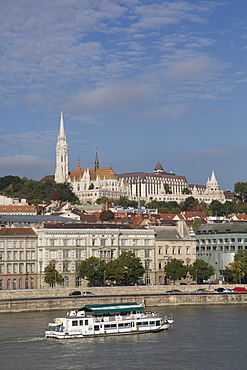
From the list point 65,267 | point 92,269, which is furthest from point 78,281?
point 92,269

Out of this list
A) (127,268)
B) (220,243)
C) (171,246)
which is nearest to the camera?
(127,268)

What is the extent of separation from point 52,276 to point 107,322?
29010mm

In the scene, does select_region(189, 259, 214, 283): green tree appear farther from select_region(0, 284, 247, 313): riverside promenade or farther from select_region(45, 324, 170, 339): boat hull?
select_region(45, 324, 170, 339): boat hull

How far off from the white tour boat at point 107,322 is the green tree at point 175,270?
33.4 m

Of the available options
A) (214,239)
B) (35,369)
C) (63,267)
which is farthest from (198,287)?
(35,369)

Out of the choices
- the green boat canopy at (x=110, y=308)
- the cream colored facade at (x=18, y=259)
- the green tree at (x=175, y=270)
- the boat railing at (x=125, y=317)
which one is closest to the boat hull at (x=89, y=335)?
the boat railing at (x=125, y=317)

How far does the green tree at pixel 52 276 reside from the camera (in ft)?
302

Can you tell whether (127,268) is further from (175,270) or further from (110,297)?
(110,297)

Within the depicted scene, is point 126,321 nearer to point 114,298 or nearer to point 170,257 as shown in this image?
point 114,298

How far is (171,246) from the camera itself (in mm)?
106125

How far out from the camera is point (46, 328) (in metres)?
65.0

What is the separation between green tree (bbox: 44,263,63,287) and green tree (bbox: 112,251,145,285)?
251 inches

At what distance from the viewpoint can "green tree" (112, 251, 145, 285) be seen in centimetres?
9469

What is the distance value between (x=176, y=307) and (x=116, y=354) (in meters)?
27.7
